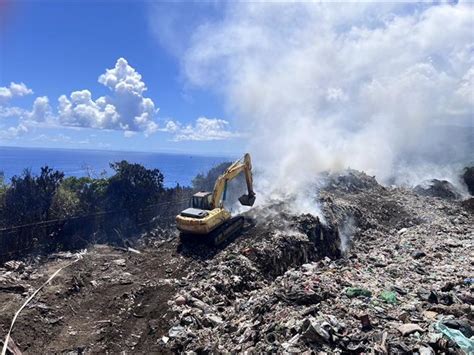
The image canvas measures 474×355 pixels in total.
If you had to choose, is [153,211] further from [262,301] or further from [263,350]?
[263,350]

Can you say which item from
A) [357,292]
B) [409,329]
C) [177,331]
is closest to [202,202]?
[177,331]

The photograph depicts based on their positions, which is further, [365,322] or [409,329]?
[365,322]

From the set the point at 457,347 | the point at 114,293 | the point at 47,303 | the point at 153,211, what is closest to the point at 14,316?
the point at 47,303

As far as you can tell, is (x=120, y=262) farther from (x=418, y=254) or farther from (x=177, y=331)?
(x=418, y=254)

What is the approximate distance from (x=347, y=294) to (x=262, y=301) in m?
1.79

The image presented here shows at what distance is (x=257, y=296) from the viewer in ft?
29.6

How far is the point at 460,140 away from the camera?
4471 inches

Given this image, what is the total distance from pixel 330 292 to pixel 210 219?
5498mm

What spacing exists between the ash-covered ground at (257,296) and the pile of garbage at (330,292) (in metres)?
0.03

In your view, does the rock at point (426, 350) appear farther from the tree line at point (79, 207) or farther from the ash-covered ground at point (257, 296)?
the tree line at point (79, 207)

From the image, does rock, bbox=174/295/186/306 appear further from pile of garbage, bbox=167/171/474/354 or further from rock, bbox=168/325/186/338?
rock, bbox=168/325/186/338

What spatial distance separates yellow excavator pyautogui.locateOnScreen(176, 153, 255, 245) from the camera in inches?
488

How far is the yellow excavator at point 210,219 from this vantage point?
1239 centimetres

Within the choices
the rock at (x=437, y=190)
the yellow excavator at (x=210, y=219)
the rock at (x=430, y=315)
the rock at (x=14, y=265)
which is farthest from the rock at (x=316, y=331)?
the rock at (x=437, y=190)
